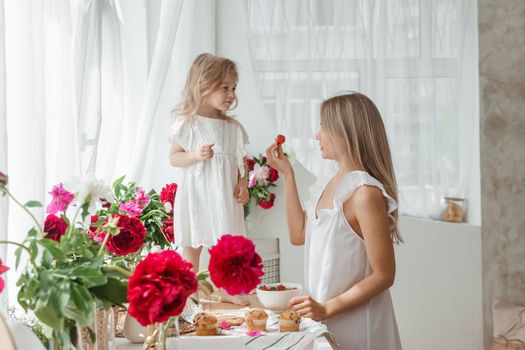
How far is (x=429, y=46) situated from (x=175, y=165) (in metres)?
1.61

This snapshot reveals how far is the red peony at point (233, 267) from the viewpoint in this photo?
87 cm

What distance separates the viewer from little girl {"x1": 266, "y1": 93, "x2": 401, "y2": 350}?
5.52ft

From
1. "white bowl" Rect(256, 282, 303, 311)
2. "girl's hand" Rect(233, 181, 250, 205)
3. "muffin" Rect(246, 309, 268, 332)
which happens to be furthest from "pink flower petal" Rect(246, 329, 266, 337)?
"girl's hand" Rect(233, 181, 250, 205)

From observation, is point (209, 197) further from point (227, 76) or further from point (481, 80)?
point (481, 80)

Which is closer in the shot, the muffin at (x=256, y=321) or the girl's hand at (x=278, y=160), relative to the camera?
the muffin at (x=256, y=321)

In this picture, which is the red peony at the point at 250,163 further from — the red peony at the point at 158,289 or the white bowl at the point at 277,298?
the red peony at the point at 158,289

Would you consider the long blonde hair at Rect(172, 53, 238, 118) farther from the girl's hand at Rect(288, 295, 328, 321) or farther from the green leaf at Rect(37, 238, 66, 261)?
the green leaf at Rect(37, 238, 66, 261)

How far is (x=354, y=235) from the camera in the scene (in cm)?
176

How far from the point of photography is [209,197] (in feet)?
9.89

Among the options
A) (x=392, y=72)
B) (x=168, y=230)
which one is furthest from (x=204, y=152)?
(x=392, y=72)

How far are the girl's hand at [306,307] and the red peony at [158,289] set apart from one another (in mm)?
796

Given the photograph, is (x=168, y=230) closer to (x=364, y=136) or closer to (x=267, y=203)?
(x=364, y=136)

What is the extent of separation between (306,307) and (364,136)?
0.53m

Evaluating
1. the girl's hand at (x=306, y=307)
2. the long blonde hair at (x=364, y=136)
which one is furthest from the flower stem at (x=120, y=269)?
the long blonde hair at (x=364, y=136)
